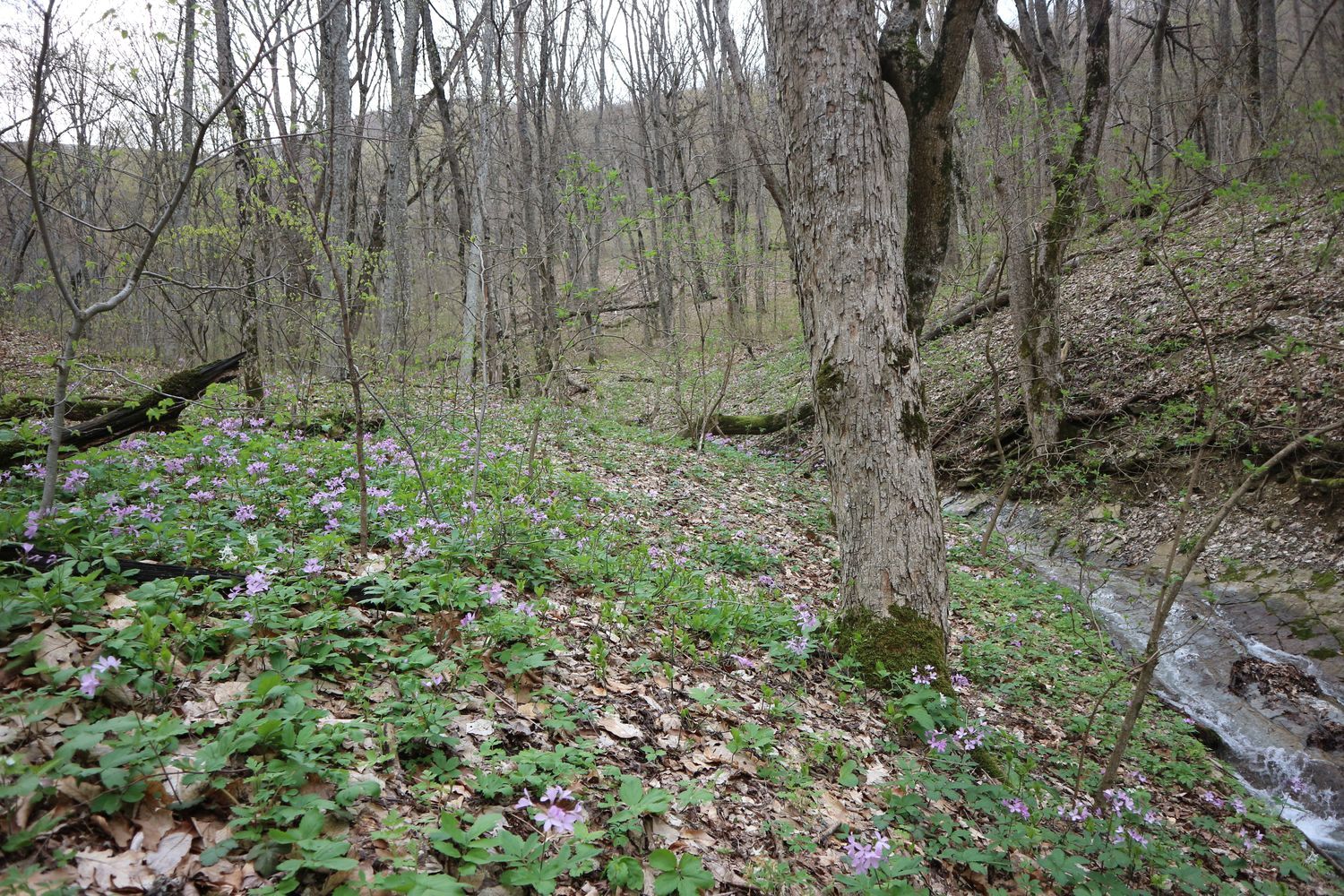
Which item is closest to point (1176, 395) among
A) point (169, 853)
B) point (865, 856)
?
point (865, 856)

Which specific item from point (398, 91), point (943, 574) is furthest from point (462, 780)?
point (398, 91)

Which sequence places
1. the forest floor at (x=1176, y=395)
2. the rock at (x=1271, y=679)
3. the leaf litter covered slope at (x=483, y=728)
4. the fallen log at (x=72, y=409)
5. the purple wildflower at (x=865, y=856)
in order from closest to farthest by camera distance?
the leaf litter covered slope at (x=483, y=728), the purple wildflower at (x=865, y=856), the fallen log at (x=72, y=409), the rock at (x=1271, y=679), the forest floor at (x=1176, y=395)

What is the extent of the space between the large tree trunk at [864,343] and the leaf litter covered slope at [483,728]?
0.48 metres

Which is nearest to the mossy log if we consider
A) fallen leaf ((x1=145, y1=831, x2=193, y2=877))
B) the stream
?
the stream

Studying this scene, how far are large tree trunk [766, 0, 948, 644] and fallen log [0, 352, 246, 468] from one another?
3.57 meters

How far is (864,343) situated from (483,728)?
2.70 metres

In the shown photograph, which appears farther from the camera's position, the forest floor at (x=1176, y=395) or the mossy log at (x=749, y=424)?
the mossy log at (x=749, y=424)

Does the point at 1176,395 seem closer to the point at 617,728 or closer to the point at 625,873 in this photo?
the point at 617,728

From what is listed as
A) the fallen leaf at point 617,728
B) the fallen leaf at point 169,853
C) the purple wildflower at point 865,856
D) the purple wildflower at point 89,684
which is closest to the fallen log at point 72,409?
the purple wildflower at point 89,684

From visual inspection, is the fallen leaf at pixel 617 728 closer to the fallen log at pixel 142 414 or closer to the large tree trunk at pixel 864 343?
the large tree trunk at pixel 864 343

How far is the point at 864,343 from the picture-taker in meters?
3.61

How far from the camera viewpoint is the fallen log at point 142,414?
4.05 m

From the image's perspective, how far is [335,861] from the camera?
1573 mm

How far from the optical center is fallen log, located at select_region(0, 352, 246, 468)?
4.05 metres
